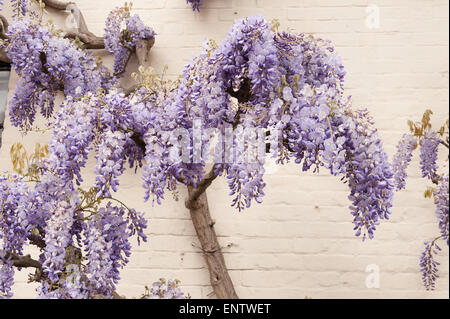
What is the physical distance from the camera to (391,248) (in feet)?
6.84

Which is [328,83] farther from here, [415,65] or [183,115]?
[415,65]

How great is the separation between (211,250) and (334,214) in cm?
61

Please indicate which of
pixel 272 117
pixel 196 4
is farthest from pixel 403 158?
pixel 196 4

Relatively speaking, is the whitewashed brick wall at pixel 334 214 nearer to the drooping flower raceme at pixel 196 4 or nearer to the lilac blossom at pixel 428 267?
the lilac blossom at pixel 428 267

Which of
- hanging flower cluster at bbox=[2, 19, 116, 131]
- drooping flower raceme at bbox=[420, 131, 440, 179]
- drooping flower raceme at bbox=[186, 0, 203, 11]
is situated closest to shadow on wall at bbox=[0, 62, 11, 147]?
hanging flower cluster at bbox=[2, 19, 116, 131]

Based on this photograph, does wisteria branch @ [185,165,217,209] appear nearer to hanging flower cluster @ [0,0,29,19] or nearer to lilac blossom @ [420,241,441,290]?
lilac blossom @ [420,241,441,290]

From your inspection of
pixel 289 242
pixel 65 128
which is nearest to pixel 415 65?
pixel 289 242

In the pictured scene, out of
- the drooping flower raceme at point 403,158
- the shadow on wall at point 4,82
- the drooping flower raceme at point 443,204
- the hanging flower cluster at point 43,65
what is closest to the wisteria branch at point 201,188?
the hanging flower cluster at point 43,65

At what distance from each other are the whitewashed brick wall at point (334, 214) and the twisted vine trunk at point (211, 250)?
9 centimetres

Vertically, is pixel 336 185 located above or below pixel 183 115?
above

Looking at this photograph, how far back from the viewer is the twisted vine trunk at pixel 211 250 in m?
2.02

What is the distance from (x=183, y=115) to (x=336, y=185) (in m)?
1.20

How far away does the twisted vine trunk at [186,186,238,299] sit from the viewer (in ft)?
6.63
